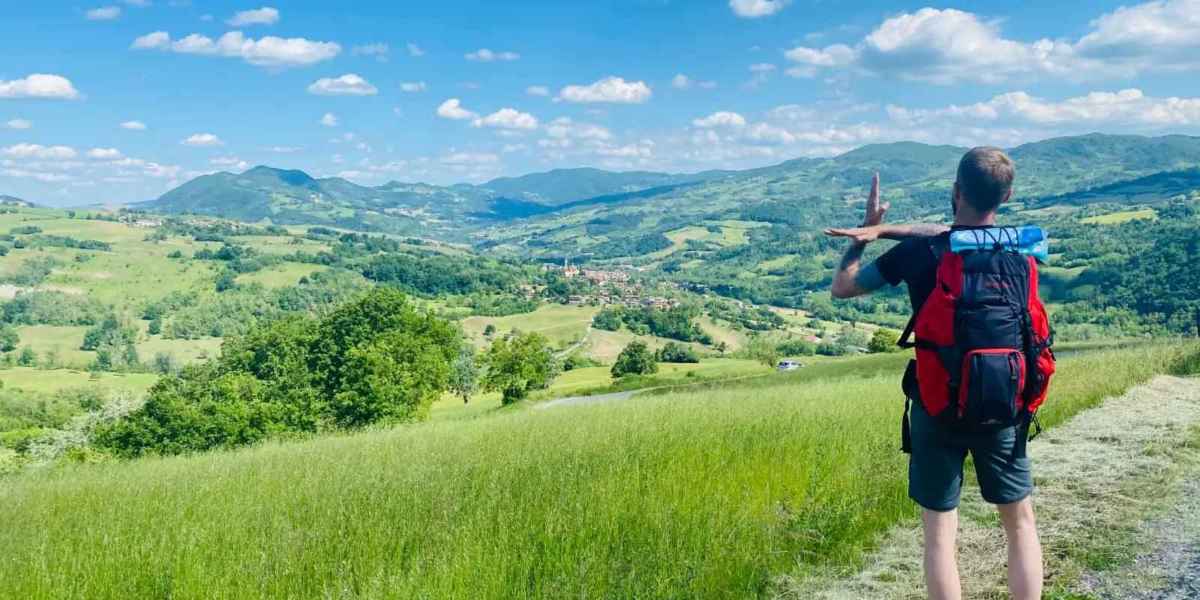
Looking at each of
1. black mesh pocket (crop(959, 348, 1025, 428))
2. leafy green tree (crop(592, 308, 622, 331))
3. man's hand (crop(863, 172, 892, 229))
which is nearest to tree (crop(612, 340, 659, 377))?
leafy green tree (crop(592, 308, 622, 331))

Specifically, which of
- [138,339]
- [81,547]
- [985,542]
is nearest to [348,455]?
[81,547]

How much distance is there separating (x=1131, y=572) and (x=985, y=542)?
0.77 meters

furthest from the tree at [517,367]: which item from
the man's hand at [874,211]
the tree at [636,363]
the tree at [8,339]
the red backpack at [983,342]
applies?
the tree at [8,339]

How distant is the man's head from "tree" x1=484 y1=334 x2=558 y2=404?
180 feet

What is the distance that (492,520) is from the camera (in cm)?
491

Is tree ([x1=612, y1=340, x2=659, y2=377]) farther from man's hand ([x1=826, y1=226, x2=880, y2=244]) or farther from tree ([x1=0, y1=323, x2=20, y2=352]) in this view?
tree ([x1=0, y1=323, x2=20, y2=352])

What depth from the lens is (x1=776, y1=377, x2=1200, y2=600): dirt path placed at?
4.02m

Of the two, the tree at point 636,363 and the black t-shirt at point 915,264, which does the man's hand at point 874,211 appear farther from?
the tree at point 636,363

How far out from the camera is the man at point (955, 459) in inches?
130

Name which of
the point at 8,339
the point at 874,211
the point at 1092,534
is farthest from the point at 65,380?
the point at 1092,534

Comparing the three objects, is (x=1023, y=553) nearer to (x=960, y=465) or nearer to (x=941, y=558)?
(x=941, y=558)

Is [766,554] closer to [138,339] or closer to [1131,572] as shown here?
[1131,572]

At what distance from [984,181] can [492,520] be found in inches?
141

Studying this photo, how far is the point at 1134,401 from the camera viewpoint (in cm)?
945
